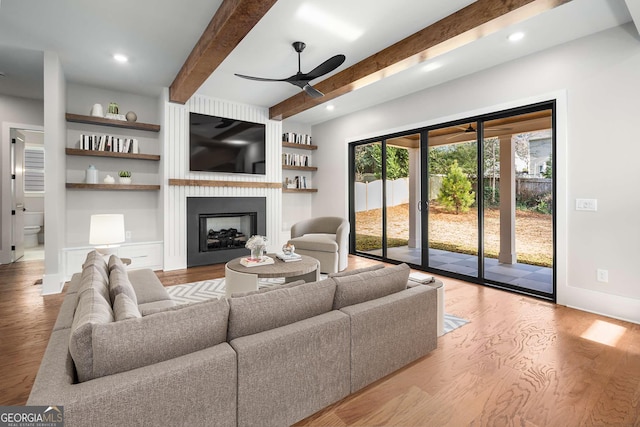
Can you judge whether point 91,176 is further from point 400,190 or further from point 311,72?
point 400,190

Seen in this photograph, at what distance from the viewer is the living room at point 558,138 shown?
3029 millimetres

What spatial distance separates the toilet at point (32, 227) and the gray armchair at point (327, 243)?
6.01 metres

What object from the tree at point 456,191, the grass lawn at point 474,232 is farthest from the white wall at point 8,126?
the tree at point 456,191

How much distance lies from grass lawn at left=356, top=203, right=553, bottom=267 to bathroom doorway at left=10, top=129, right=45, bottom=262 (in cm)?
639

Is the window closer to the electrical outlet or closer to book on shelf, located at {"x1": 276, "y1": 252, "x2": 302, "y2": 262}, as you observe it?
book on shelf, located at {"x1": 276, "y1": 252, "x2": 302, "y2": 262}

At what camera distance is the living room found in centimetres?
303

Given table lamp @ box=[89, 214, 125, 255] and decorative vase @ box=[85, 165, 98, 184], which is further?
decorative vase @ box=[85, 165, 98, 184]

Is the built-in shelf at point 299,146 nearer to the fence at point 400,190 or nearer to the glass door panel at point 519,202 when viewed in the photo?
the fence at point 400,190

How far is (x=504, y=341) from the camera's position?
101 inches

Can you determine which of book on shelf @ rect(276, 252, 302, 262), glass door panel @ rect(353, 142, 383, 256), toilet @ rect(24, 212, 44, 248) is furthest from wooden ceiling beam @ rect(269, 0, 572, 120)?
toilet @ rect(24, 212, 44, 248)

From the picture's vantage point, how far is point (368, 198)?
609 centimetres

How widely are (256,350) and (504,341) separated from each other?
7.03 ft

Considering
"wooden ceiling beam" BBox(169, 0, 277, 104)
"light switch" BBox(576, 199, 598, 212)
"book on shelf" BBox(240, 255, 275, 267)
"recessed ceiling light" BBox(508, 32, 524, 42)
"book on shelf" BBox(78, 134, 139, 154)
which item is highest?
"recessed ceiling light" BBox(508, 32, 524, 42)

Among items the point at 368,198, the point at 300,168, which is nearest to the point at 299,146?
the point at 300,168
